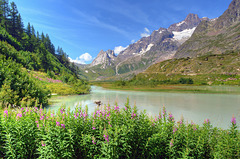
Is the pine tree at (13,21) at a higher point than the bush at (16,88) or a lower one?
higher

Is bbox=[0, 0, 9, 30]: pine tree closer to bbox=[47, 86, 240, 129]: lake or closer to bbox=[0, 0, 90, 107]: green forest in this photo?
bbox=[0, 0, 90, 107]: green forest

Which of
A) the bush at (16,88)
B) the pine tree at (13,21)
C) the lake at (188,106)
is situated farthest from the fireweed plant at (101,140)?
the pine tree at (13,21)

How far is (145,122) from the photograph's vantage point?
23.4 feet

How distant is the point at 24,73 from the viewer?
956 inches

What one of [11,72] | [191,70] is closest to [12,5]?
[11,72]

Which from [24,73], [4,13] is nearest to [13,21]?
[4,13]

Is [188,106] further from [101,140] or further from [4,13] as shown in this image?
[4,13]

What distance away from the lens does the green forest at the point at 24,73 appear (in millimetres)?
20288

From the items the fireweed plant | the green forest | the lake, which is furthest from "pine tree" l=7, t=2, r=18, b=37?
the fireweed plant

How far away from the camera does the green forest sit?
20.3m

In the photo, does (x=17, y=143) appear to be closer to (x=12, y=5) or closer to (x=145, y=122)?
(x=145, y=122)

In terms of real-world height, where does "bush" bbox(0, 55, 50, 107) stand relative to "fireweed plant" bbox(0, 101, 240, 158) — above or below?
above

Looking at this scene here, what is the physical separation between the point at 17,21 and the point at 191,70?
210550 mm

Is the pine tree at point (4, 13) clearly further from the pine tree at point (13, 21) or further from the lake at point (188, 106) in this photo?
the lake at point (188, 106)
